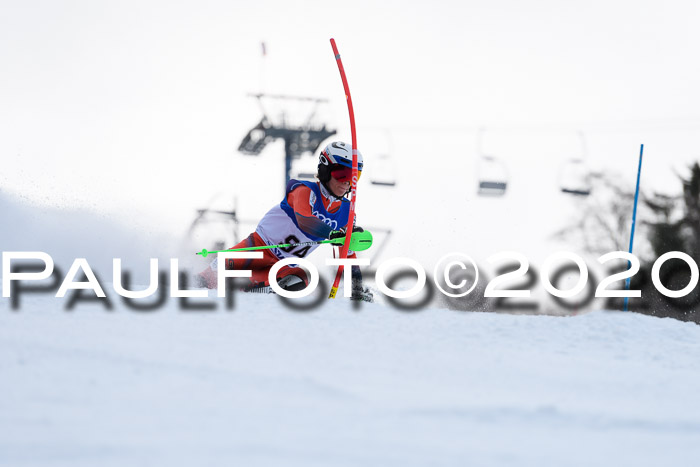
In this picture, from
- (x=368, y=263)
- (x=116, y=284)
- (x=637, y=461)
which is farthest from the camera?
(x=368, y=263)

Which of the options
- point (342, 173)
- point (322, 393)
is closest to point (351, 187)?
point (342, 173)

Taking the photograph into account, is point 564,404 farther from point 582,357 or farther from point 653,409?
point 582,357

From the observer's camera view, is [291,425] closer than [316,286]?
Yes

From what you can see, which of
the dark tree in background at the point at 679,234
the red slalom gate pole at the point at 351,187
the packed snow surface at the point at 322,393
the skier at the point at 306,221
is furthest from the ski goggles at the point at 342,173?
the dark tree in background at the point at 679,234

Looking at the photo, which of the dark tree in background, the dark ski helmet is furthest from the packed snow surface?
the dark tree in background

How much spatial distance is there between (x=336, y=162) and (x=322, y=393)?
135 inches

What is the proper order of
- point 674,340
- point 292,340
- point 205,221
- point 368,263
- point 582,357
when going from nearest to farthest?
point 292,340 < point 582,357 < point 674,340 < point 368,263 < point 205,221

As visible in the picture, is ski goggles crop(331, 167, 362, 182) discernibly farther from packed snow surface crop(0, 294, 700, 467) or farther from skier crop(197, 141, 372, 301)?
packed snow surface crop(0, 294, 700, 467)

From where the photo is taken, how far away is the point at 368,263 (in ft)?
19.7

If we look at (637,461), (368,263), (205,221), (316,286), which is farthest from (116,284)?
(205,221)

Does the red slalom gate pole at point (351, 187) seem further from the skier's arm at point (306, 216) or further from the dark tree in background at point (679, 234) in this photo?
the dark tree in background at point (679, 234)

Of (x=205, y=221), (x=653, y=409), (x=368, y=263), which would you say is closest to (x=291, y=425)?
(x=653, y=409)

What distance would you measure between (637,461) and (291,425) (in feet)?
3.49

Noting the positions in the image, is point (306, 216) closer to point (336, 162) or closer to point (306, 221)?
point (306, 221)
